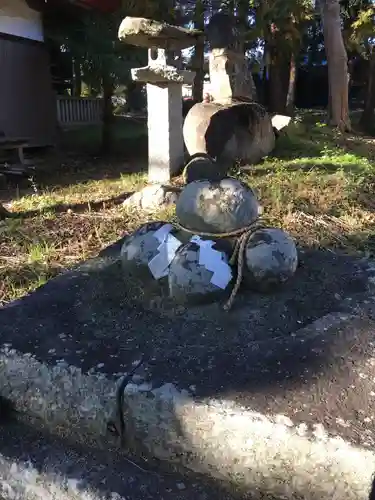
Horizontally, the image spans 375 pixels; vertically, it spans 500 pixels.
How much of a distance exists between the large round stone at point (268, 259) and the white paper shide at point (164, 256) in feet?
0.83

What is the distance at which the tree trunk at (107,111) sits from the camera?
28.1ft

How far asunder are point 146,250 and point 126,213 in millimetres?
3163

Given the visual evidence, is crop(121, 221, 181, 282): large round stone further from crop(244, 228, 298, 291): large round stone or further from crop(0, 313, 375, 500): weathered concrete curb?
crop(0, 313, 375, 500): weathered concrete curb

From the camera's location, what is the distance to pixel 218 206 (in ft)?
5.48

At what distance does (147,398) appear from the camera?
4.33ft

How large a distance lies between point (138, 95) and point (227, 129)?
13.7 metres

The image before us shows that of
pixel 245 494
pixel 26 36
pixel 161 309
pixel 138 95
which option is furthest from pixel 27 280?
pixel 138 95

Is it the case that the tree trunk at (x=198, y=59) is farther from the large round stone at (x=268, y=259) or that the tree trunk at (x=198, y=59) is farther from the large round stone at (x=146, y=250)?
the large round stone at (x=268, y=259)

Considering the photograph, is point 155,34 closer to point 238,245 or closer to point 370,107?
point 238,245

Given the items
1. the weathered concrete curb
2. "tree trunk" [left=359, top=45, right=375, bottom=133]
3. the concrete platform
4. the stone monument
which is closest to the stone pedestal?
the stone monument

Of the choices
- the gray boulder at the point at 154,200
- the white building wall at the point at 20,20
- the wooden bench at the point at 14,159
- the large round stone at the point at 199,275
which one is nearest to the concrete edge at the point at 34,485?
the large round stone at the point at 199,275

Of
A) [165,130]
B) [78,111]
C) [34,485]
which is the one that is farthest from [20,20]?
[34,485]

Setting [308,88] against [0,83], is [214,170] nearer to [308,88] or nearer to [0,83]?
[0,83]

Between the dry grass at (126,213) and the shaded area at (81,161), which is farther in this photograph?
the shaded area at (81,161)
